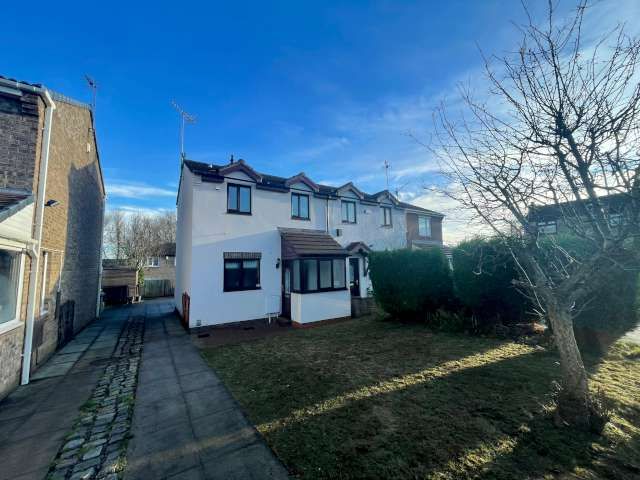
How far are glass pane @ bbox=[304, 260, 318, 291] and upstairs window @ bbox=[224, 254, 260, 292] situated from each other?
2.61 meters

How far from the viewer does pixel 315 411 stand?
15.5ft

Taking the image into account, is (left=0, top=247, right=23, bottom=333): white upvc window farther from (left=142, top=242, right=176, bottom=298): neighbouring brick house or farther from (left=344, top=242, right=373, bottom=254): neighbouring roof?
(left=142, top=242, right=176, bottom=298): neighbouring brick house

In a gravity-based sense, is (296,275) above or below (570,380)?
above

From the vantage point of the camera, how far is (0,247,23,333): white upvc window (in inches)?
232

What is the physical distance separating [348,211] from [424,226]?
10066mm

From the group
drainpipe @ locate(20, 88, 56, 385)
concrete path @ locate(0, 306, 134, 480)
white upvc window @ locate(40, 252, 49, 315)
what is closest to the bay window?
concrete path @ locate(0, 306, 134, 480)

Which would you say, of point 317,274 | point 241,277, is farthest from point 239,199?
point 317,274

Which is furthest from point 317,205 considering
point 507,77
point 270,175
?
point 507,77

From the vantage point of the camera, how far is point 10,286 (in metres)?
6.16

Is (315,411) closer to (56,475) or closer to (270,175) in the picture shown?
(56,475)

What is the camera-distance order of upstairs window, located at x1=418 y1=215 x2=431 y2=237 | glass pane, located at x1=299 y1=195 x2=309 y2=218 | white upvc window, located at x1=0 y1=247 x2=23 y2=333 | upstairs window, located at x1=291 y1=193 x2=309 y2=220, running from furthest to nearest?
1. upstairs window, located at x1=418 y1=215 x2=431 y2=237
2. glass pane, located at x1=299 y1=195 x2=309 y2=218
3. upstairs window, located at x1=291 y1=193 x2=309 y2=220
4. white upvc window, located at x1=0 y1=247 x2=23 y2=333

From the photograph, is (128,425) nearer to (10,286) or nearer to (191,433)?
(191,433)

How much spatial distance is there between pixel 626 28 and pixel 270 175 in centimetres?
1523

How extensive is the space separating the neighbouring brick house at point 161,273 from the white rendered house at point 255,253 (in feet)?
54.1
